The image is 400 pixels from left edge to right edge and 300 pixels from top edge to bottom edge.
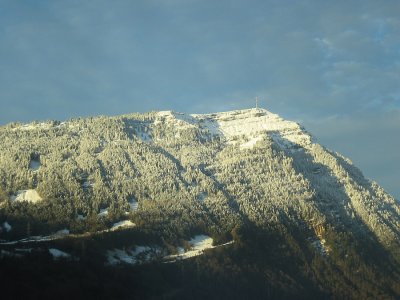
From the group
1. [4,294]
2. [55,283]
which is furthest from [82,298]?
[4,294]

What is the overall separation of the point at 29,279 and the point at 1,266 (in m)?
10.2

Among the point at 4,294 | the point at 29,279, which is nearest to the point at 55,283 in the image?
the point at 29,279

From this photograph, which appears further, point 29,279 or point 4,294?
point 29,279

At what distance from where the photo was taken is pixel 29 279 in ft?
635

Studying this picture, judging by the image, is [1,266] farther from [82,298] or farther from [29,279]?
[82,298]

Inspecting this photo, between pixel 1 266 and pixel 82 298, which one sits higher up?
pixel 1 266

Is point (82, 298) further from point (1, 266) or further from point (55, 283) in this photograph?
point (1, 266)

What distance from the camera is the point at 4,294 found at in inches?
6895

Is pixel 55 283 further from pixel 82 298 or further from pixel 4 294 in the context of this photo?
pixel 4 294

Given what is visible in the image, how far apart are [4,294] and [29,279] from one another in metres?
18.5

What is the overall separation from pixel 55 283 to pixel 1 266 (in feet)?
58.6

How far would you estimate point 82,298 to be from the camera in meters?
194

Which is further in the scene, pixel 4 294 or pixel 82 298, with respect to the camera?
pixel 82 298
